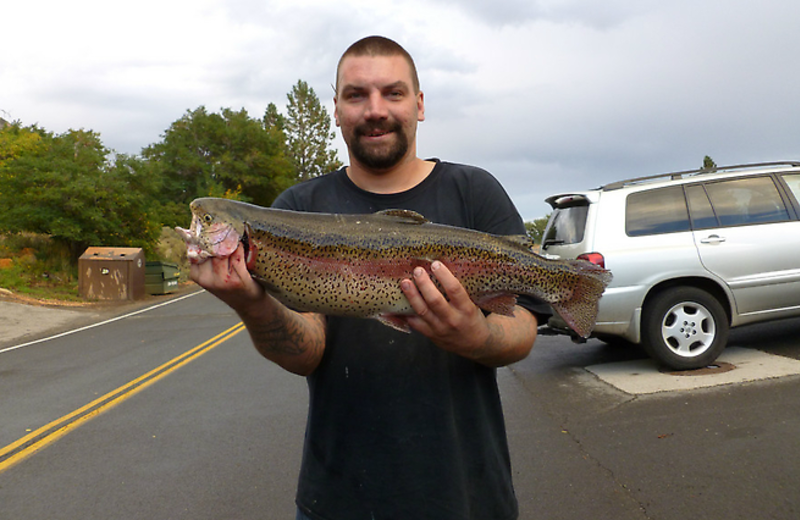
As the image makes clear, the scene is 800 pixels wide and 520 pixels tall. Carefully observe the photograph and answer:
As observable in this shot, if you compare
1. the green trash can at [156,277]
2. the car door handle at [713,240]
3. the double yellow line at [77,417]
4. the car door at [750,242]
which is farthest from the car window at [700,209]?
the green trash can at [156,277]

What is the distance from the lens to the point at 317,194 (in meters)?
2.45

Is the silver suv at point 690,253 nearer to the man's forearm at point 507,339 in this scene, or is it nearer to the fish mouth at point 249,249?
the man's forearm at point 507,339

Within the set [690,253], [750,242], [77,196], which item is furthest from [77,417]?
[77,196]

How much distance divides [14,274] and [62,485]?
20.1 m

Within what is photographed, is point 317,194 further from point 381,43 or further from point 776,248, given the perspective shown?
point 776,248

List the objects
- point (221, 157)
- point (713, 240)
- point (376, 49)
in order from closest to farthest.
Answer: point (376, 49) < point (713, 240) < point (221, 157)

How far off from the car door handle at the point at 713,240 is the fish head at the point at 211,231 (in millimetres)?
6710

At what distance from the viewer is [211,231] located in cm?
189

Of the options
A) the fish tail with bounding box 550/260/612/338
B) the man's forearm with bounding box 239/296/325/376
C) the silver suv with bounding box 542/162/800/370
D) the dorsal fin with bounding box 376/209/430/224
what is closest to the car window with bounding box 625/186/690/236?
the silver suv with bounding box 542/162/800/370

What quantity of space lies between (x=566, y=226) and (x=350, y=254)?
614 cm

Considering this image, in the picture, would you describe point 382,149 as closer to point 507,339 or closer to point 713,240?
point 507,339

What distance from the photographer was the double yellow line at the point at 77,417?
595 centimetres

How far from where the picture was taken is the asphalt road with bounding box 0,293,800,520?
428 cm

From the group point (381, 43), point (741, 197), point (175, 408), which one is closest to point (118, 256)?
point (175, 408)
